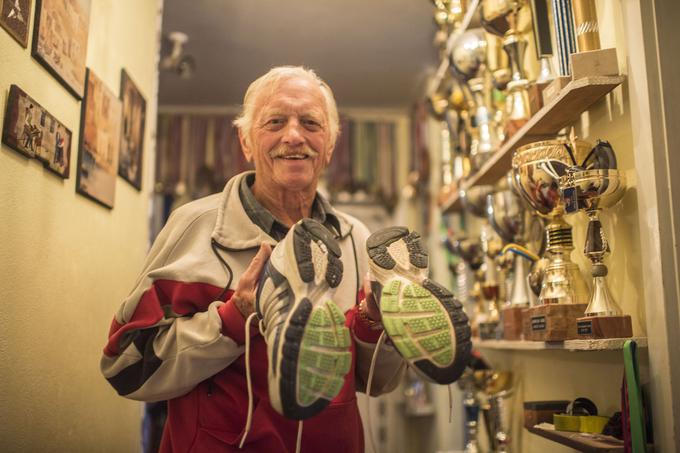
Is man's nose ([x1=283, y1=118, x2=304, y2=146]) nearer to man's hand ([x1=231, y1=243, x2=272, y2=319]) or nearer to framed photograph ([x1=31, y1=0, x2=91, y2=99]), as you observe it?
man's hand ([x1=231, y1=243, x2=272, y2=319])

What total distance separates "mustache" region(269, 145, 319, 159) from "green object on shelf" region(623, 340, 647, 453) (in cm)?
75

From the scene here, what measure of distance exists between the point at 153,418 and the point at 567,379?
1.63m

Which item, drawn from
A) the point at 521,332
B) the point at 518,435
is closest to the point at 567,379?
the point at 521,332

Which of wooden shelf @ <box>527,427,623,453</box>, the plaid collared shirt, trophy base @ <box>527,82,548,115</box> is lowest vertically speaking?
wooden shelf @ <box>527,427,623,453</box>

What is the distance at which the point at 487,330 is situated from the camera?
2084 mm

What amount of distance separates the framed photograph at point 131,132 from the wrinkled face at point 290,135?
3.15 feet

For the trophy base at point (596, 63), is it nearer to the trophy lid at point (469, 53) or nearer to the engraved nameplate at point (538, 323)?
the engraved nameplate at point (538, 323)

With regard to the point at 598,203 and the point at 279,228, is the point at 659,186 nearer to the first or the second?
the point at 598,203

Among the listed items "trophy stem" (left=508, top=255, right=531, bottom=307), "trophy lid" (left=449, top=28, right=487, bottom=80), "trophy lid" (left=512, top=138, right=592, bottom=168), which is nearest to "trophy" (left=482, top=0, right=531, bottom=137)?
"trophy lid" (left=449, top=28, right=487, bottom=80)

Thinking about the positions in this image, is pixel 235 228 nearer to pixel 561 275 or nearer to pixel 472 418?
pixel 561 275

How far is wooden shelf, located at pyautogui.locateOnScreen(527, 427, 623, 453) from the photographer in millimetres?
1143

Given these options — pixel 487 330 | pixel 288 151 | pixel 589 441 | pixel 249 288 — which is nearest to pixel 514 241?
pixel 487 330

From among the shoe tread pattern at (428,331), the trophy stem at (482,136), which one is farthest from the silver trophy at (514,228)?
the shoe tread pattern at (428,331)

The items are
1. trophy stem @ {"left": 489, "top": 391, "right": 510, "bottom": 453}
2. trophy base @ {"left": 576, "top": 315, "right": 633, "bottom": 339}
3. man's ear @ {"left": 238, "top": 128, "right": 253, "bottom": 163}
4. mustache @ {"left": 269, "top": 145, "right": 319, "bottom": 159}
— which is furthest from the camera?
trophy stem @ {"left": 489, "top": 391, "right": 510, "bottom": 453}
